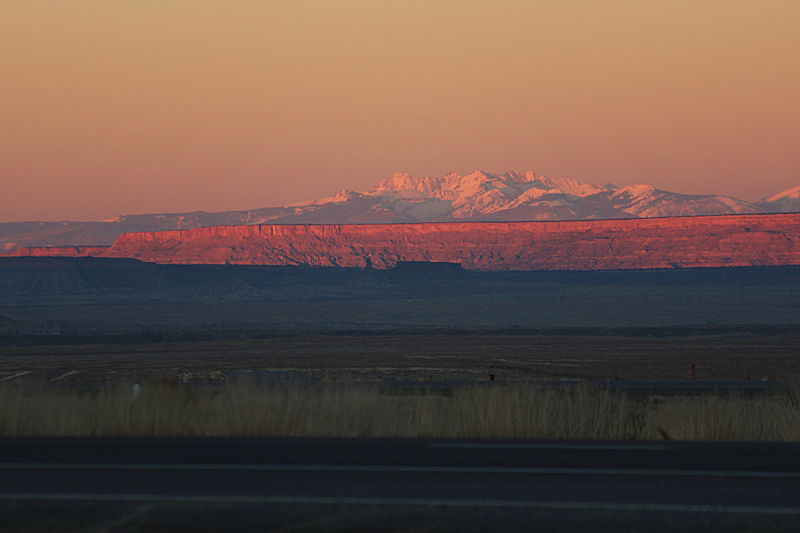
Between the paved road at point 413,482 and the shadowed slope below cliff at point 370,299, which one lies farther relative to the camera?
the shadowed slope below cliff at point 370,299

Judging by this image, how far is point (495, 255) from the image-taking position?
199000mm

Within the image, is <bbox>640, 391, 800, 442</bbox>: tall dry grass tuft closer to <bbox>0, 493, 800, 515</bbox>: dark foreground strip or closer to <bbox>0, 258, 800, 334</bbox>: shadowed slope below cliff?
<bbox>0, 493, 800, 515</bbox>: dark foreground strip

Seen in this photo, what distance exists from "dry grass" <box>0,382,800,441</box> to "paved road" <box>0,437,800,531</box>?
130cm

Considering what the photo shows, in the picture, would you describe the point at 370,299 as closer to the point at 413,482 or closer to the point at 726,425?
the point at 726,425

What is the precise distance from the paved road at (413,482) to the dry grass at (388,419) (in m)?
1.30

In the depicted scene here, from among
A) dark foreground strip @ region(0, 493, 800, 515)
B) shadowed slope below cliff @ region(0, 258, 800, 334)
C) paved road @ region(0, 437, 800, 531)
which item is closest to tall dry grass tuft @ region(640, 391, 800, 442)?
paved road @ region(0, 437, 800, 531)

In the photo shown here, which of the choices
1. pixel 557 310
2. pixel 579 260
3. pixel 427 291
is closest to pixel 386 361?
pixel 557 310

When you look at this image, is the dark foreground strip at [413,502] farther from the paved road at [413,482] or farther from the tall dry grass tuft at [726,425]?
the tall dry grass tuft at [726,425]

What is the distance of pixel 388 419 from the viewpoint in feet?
43.4

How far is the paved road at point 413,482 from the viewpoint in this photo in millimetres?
7203

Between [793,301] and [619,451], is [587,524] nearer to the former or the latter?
[619,451]

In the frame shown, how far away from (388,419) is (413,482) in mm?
4716

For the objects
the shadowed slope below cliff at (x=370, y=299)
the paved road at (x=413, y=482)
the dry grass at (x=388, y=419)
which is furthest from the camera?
the shadowed slope below cliff at (x=370, y=299)

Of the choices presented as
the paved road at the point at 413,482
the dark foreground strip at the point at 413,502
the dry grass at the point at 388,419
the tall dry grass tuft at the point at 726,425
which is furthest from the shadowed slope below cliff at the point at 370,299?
the dark foreground strip at the point at 413,502
